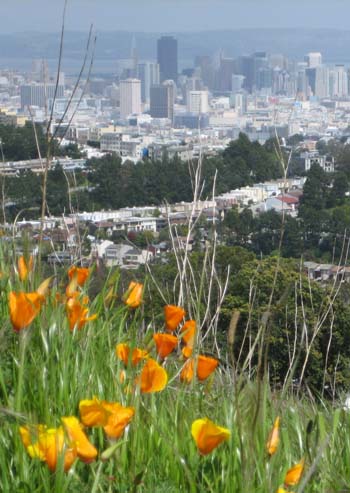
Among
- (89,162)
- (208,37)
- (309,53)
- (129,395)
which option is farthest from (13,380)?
(208,37)

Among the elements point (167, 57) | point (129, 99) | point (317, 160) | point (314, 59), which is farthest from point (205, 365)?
point (167, 57)

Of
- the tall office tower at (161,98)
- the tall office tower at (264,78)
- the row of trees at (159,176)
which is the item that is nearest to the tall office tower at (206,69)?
the tall office tower at (161,98)

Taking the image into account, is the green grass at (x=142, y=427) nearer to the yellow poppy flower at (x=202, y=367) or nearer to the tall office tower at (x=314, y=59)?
the yellow poppy flower at (x=202, y=367)

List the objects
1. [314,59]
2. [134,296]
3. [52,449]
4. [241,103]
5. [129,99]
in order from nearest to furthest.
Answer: [52,449]
[134,296]
[314,59]
[241,103]
[129,99]

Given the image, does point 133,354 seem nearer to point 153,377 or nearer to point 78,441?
point 153,377

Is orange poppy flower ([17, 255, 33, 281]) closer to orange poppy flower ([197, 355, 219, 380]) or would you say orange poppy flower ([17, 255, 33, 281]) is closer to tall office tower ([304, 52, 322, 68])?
orange poppy flower ([197, 355, 219, 380])

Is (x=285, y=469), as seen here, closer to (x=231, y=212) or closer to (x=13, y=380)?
(x=13, y=380)
